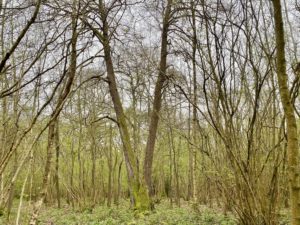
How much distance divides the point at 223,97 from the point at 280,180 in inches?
55.2

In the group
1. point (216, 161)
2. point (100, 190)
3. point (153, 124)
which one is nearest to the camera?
point (216, 161)

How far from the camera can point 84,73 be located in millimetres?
17922

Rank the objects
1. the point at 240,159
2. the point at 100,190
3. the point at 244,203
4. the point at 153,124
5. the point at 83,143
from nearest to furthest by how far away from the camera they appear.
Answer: the point at 240,159, the point at 244,203, the point at 153,124, the point at 83,143, the point at 100,190

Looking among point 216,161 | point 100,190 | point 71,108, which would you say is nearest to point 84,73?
point 71,108

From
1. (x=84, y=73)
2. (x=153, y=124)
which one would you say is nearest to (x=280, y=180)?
(x=153, y=124)

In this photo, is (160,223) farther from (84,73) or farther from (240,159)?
(84,73)

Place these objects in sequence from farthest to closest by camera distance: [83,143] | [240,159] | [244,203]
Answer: [83,143] → [244,203] → [240,159]

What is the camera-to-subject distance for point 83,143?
22.4 m

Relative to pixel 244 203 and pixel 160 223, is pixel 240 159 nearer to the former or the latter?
pixel 244 203

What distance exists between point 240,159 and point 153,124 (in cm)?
818

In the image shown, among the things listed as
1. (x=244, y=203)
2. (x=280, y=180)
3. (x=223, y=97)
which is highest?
(x=223, y=97)

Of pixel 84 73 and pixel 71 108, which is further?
pixel 71 108

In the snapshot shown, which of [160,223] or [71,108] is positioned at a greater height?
[71,108]

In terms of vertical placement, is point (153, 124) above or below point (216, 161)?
above
